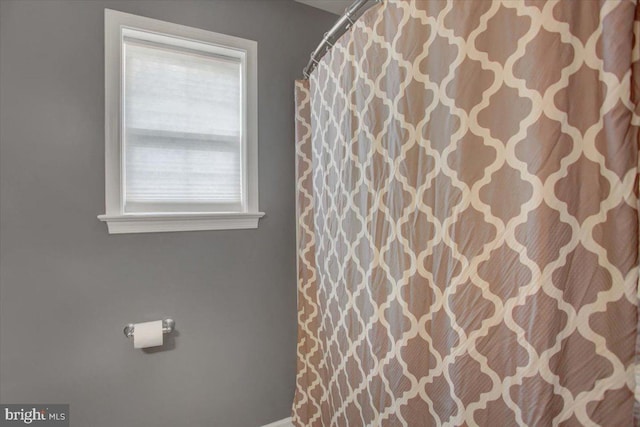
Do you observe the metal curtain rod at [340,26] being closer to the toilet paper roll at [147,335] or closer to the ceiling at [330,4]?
the ceiling at [330,4]

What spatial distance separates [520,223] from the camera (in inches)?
26.5

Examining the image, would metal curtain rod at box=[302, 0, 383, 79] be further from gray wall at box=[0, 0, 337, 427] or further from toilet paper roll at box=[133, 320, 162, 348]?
toilet paper roll at box=[133, 320, 162, 348]

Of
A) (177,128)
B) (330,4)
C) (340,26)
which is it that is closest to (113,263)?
(177,128)

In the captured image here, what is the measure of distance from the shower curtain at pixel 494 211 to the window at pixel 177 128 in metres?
0.77

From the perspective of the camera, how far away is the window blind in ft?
4.95

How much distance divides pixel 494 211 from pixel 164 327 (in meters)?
1.52

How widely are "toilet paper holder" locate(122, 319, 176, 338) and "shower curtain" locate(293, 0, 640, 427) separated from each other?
0.94 metres

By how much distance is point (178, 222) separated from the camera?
1566 mm

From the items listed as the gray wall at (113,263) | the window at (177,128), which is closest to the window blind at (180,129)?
the window at (177,128)

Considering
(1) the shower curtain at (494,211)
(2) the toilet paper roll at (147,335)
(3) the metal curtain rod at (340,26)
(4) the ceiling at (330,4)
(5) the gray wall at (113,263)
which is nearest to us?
(1) the shower curtain at (494,211)

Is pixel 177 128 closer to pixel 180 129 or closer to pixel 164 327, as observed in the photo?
pixel 180 129

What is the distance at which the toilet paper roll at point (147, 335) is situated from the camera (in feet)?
4.63

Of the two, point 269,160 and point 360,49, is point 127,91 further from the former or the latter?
point 360,49

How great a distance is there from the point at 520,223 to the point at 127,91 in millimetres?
1713
